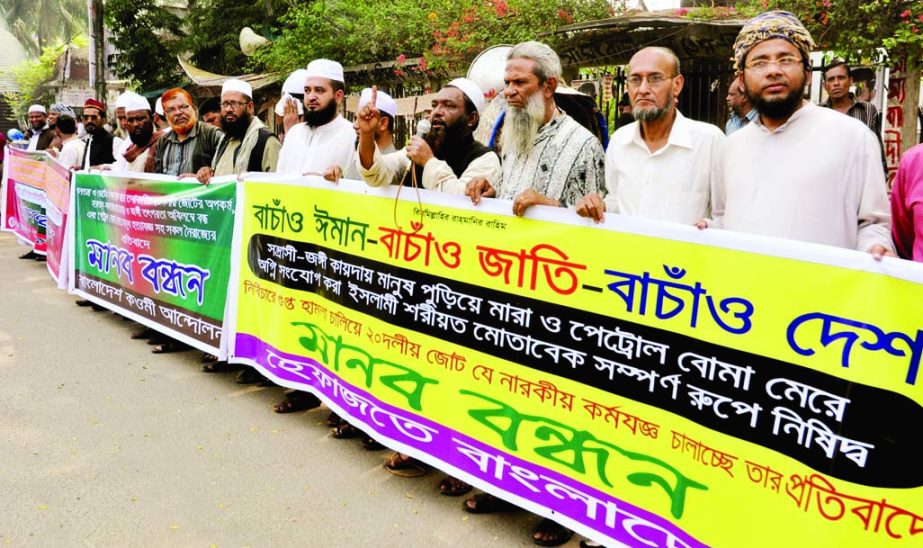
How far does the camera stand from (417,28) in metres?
10.9

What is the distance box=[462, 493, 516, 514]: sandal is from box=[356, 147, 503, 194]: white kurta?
1.38 m

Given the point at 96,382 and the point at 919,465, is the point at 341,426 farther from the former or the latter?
the point at 919,465

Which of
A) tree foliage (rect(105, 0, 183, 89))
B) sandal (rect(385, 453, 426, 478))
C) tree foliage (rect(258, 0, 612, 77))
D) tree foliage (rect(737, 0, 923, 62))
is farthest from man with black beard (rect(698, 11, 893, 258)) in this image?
tree foliage (rect(105, 0, 183, 89))

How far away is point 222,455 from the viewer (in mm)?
3947

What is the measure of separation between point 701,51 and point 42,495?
24.5ft

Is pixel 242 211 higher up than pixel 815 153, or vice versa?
pixel 815 153

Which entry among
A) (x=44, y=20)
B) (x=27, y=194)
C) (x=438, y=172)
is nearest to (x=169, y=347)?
(x=438, y=172)

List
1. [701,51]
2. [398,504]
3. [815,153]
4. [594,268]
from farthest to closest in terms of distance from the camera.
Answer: [701,51]
[398,504]
[594,268]
[815,153]

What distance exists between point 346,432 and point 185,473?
846 millimetres

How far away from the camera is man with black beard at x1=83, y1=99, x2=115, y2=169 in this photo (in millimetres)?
8609

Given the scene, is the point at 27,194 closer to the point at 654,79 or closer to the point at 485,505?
the point at 485,505

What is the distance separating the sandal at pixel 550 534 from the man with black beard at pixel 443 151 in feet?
5.04

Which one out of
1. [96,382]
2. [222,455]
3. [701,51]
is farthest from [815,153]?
[701,51]

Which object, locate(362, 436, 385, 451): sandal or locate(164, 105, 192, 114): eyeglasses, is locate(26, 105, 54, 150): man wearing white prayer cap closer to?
locate(164, 105, 192, 114): eyeglasses
